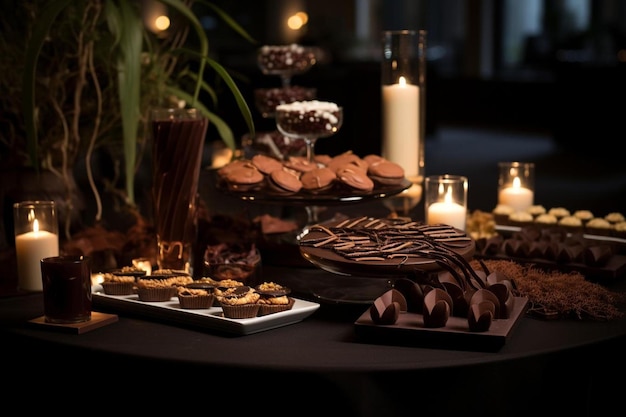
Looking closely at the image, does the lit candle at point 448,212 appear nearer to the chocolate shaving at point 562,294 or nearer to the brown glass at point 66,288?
the chocolate shaving at point 562,294

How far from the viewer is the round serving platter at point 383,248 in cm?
143

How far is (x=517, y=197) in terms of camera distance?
2.21 meters

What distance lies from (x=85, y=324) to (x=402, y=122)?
0.97 meters

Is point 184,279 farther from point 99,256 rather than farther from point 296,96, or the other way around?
point 296,96

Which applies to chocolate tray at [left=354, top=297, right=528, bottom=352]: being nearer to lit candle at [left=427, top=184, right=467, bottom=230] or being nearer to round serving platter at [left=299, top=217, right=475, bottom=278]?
round serving platter at [left=299, top=217, right=475, bottom=278]

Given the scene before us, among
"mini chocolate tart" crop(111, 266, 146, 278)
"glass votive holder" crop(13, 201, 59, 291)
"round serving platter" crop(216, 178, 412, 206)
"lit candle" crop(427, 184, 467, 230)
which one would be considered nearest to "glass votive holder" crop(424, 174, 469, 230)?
"lit candle" crop(427, 184, 467, 230)

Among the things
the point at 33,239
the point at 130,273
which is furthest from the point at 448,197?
the point at 33,239

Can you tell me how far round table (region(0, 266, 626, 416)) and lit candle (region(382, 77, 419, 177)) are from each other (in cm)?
76

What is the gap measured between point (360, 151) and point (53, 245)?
5.71 meters

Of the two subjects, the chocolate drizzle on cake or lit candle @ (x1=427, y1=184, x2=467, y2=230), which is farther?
lit candle @ (x1=427, y1=184, x2=467, y2=230)

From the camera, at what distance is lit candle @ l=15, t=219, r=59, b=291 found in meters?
1.67

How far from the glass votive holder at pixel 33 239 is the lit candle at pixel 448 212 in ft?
2.32

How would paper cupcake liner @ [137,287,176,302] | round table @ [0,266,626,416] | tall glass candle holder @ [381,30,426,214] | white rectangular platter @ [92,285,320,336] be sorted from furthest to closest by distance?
tall glass candle holder @ [381,30,426,214] < paper cupcake liner @ [137,287,176,302] < white rectangular platter @ [92,285,320,336] < round table @ [0,266,626,416]

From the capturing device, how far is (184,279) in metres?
1.54
